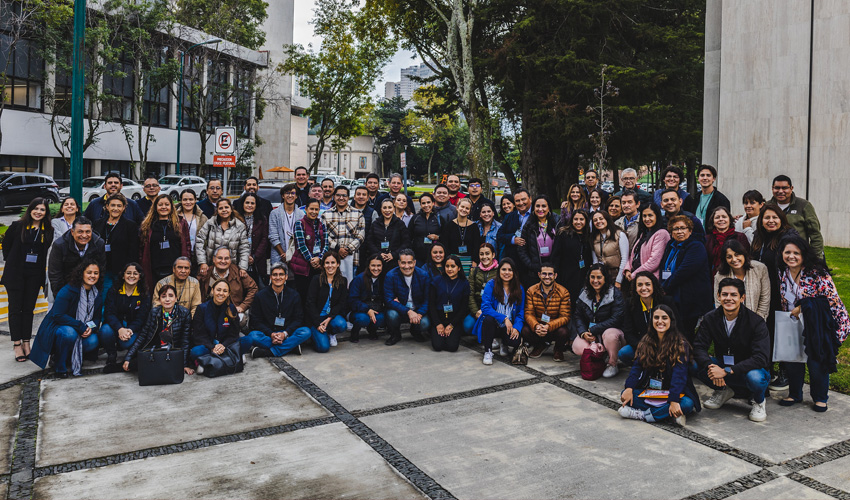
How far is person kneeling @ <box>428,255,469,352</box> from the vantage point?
8.00m

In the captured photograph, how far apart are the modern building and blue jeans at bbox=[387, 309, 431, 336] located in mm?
11987

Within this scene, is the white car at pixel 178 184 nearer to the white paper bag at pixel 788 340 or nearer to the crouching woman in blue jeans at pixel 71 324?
the crouching woman in blue jeans at pixel 71 324

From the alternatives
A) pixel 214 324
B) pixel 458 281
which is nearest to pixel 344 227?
pixel 458 281

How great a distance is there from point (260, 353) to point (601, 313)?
381cm

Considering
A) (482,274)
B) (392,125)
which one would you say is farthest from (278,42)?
(482,274)

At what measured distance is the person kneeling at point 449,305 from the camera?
8.00m

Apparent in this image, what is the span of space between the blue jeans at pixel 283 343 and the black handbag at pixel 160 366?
110 cm

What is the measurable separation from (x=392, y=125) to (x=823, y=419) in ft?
291

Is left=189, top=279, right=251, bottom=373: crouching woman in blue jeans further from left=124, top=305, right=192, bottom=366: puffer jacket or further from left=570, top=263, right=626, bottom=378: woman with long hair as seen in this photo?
left=570, top=263, right=626, bottom=378: woman with long hair

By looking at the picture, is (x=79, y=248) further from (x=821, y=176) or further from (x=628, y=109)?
(x=628, y=109)

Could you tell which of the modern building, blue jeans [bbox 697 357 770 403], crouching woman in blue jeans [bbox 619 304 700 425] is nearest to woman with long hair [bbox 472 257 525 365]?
crouching woman in blue jeans [bbox 619 304 700 425]

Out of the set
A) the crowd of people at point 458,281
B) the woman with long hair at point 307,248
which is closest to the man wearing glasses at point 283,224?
the crowd of people at point 458,281

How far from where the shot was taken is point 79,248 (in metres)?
7.09

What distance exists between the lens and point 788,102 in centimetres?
1622
